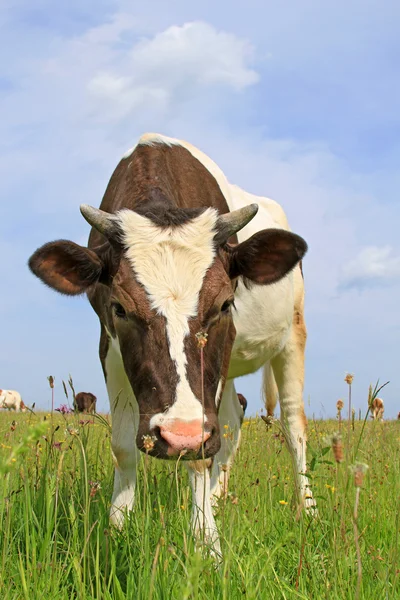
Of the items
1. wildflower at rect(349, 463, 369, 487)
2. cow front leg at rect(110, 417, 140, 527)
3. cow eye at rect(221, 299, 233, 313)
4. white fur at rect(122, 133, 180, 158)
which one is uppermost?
white fur at rect(122, 133, 180, 158)

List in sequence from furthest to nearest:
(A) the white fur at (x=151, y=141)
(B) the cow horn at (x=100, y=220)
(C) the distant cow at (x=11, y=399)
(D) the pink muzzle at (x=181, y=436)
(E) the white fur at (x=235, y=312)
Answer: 1. (C) the distant cow at (x=11, y=399)
2. (A) the white fur at (x=151, y=141)
3. (B) the cow horn at (x=100, y=220)
4. (E) the white fur at (x=235, y=312)
5. (D) the pink muzzle at (x=181, y=436)

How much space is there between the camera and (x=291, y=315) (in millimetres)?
7539

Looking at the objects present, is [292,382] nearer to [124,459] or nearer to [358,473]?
[124,459]

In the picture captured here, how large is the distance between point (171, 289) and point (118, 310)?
0.42 meters

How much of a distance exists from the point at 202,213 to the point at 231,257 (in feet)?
1.50

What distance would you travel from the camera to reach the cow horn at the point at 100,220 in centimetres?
448

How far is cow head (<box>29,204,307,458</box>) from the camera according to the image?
3.40 m

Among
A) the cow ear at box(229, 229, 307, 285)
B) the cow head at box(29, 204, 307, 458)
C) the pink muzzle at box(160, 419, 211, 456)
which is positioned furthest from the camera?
the cow ear at box(229, 229, 307, 285)

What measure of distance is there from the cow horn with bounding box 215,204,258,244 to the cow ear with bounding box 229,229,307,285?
0.19m

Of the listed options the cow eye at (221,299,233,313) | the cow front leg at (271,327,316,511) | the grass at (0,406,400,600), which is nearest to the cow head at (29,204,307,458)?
the cow eye at (221,299,233,313)

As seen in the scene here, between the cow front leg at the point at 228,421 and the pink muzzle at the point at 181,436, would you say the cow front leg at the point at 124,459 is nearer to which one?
the cow front leg at the point at 228,421

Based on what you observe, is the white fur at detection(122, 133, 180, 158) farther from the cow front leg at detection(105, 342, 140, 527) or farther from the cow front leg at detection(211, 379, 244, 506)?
the cow front leg at detection(211, 379, 244, 506)

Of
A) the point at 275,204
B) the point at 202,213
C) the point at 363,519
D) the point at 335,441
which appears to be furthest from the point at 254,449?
the point at 335,441

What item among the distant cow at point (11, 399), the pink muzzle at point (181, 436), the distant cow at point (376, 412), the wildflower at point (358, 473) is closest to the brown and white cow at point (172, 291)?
the pink muzzle at point (181, 436)
